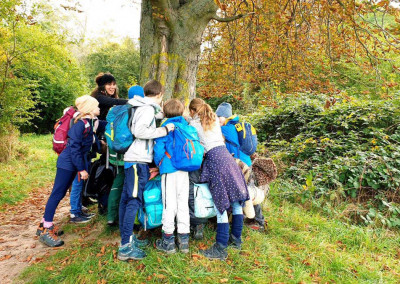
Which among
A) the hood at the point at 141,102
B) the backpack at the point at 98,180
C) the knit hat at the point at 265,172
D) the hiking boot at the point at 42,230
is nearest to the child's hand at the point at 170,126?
the hood at the point at 141,102

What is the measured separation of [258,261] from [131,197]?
5.36 feet

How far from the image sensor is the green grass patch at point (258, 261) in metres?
2.76

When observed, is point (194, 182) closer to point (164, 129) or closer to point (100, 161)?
point (164, 129)

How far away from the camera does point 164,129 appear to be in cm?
302

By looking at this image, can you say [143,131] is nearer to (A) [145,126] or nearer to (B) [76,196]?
(A) [145,126]

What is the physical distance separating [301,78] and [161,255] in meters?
5.42

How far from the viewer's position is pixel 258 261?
10.0 ft

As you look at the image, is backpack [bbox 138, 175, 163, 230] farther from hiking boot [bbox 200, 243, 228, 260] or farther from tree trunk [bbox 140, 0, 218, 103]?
tree trunk [bbox 140, 0, 218, 103]

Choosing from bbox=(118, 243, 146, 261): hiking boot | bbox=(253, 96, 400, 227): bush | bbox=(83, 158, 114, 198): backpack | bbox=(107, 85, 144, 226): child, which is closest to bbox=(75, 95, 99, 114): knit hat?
bbox=(107, 85, 144, 226): child

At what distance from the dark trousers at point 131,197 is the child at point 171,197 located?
0.21 m

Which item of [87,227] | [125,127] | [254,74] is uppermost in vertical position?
[254,74]

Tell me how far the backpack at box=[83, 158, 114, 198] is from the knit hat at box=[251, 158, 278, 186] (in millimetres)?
2140

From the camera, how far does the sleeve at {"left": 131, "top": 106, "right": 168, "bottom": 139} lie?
9.60ft

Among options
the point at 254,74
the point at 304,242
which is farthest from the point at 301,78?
the point at 304,242
